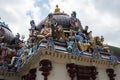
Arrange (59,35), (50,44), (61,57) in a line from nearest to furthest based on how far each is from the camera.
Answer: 1. (50,44)
2. (61,57)
3. (59,35)

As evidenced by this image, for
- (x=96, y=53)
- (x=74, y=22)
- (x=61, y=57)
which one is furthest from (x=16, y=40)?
(x=96, y=53)

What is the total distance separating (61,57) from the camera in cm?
2386

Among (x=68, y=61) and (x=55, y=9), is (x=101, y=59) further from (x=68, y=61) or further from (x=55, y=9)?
(x=55, y=9)

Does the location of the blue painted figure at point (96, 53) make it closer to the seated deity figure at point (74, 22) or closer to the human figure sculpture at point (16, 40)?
the seated deity figure at point (74, 22)

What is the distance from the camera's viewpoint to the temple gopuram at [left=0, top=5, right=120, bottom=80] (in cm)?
2317

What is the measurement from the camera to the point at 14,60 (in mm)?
30000

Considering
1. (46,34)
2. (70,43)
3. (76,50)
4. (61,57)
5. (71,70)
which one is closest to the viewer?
(71,70)

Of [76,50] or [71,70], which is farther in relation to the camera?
[76,50]

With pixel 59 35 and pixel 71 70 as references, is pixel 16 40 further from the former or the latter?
pixel 71 70

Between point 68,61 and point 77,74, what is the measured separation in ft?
5.26

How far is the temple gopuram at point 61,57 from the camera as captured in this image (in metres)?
23.2

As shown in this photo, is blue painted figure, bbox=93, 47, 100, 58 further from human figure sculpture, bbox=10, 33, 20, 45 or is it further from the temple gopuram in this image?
human figure sculpture, bbox=10, 33, 20, 45

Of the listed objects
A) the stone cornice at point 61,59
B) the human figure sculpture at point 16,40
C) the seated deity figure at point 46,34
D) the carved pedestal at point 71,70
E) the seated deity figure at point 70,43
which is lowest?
the carved pedestal at point 71,70

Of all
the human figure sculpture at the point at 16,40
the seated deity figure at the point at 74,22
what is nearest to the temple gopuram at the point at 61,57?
the seated deity figure at the point at 74,22
